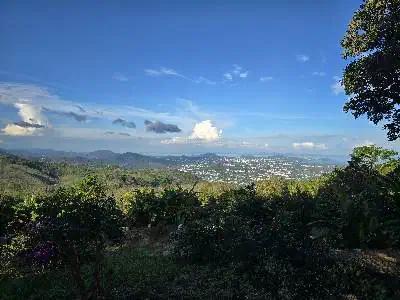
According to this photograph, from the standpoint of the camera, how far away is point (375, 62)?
59.1ft

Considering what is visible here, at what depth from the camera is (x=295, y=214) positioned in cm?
1302

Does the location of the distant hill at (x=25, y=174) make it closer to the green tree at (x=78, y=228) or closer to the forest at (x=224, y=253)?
the forest at (x=224, y=253)

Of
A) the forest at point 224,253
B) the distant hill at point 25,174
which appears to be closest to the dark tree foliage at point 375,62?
the forest at point 224,253

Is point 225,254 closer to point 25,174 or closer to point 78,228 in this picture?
point 78,228

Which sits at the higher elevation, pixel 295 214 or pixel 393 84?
pixel 393 84

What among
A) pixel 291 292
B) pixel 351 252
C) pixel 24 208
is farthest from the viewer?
pixel 24 208

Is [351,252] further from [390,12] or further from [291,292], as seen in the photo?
[390,12]

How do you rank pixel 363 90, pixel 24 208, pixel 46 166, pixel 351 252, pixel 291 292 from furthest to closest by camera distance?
pixel 46 166 < pixel 363 90 < pixel 24 208 < pixel 351 252 < pixel 291 292

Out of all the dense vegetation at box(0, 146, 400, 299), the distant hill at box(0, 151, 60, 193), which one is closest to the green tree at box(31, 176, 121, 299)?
the dense vegetation at box(0, 146, 400, 299)

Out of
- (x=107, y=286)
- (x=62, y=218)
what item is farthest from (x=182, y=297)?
(x=62, y=218)

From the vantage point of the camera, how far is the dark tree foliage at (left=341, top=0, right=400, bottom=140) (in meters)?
17.6

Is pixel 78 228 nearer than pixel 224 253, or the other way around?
pixel 78 228

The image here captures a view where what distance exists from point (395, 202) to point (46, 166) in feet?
672

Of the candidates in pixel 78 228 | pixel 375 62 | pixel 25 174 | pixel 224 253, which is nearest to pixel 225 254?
pixel 224 253
